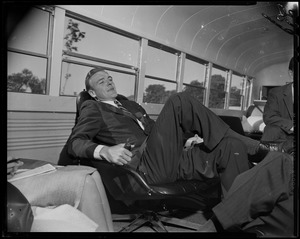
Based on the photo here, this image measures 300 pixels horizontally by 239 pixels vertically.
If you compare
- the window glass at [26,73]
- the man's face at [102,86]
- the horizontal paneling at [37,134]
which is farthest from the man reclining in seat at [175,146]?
the window glass at [26,73]

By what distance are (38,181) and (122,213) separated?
0.63 meters

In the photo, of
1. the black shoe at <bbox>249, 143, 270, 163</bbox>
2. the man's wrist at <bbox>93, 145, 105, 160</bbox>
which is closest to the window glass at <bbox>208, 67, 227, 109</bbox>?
the black shoe at <bbox>249, 143, 270, 163</bbox>

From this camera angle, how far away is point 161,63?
1.77m

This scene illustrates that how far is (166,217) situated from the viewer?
2314mm

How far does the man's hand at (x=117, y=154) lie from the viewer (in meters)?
1.82

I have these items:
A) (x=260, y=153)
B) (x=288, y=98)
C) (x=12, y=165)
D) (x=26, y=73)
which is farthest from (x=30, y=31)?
(x=260, y=153)

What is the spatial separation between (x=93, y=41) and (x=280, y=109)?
1.09 metres

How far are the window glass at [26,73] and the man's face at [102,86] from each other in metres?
0.31

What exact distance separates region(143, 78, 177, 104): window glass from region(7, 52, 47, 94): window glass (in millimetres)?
601

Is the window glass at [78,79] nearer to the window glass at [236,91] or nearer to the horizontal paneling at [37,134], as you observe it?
the horizontal paneling at [37,134]

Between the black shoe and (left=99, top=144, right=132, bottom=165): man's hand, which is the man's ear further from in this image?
the black shoe

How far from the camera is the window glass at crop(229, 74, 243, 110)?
1.74 metres
